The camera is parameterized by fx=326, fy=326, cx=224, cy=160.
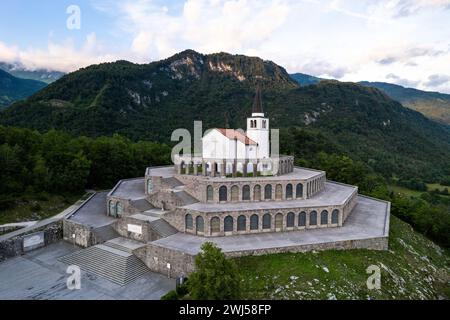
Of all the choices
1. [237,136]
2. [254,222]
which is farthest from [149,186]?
[254,222]

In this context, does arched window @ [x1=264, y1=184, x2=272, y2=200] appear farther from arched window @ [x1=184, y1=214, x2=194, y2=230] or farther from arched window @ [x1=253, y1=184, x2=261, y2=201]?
arched window @ [x1=184, y1=214, x2=194, y2=230]

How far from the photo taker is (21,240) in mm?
25844

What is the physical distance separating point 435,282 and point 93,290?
2486 cm

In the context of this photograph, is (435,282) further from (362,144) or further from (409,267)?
(362,144)

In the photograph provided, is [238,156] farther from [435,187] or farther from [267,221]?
[435,187]

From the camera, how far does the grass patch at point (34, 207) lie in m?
30.1

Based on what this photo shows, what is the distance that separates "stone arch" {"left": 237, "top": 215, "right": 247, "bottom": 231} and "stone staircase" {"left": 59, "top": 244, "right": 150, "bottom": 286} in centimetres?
760

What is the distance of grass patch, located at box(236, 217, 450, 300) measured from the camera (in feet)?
62.8

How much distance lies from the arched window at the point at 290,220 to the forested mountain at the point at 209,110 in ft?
170

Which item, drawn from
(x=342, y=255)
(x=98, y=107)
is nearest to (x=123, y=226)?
(x=342, y=255)

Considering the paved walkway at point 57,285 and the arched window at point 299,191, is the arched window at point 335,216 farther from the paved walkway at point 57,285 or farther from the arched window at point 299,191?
the paved walkway at point 57,285

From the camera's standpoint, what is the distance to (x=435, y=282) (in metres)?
25.1

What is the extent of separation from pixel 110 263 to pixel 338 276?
608 inches

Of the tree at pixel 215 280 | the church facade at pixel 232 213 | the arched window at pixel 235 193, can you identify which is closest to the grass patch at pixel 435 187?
the church facade at pixel 232 213
